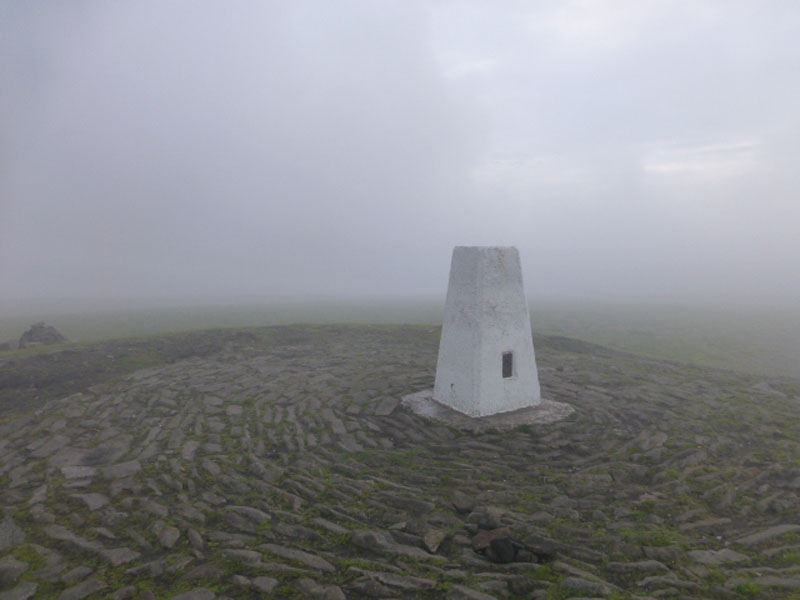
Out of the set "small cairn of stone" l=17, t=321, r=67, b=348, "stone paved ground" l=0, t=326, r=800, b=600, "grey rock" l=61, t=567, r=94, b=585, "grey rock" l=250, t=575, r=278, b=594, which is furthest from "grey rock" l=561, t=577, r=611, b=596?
"small cairn of stone" l=17, t=321, r=67, b=348

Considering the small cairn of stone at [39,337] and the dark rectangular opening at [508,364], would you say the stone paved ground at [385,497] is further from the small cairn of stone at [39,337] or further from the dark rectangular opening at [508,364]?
the small cairn of stone at [39,337]

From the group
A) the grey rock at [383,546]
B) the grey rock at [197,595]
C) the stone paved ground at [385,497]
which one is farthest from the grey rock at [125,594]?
the grey rock at [383,546]

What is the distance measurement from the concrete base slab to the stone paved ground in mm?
325

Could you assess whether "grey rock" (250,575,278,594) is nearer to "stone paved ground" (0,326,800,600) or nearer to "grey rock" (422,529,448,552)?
"stone paved ground" (0,326,800,600)

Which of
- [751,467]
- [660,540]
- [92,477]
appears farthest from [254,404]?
[751,467]

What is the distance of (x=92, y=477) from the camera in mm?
8500

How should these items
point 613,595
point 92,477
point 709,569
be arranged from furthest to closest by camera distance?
point 92,477 < point 709,569 < point 613,595

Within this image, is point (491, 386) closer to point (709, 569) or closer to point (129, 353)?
point (709, 569)

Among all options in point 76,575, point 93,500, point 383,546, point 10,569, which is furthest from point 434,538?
point 93,500

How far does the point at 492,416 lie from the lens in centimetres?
1161

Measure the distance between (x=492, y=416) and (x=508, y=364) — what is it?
160 centimetres

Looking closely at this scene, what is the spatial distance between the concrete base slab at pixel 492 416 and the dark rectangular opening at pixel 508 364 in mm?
1076

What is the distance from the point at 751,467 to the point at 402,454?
25.0 feet

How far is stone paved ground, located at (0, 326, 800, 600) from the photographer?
227 inches
